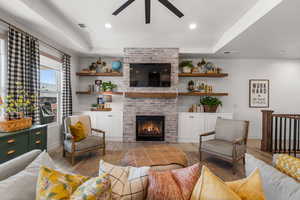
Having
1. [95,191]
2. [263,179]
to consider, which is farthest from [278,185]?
[95,191]

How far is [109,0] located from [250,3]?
2.34 m

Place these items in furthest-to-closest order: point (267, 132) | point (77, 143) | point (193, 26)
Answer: point (267, 132), point (193, 26), point (77, 143)

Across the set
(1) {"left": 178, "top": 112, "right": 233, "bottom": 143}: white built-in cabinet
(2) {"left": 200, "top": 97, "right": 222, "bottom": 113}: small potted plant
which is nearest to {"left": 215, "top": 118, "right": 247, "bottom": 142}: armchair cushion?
(1) {"left": 178, "top": 112, "right": 233, "bottom": 143}: white built-in cabinet

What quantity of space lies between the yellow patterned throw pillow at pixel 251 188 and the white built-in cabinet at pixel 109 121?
3.70 metres

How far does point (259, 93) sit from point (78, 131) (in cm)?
543

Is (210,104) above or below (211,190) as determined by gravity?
above

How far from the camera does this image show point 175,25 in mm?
3264

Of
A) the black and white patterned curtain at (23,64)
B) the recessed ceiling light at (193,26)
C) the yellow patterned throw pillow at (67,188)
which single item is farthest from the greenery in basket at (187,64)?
the yellow patterned throw pillow at (67,188)

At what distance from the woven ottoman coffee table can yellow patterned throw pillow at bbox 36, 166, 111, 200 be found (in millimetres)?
1017

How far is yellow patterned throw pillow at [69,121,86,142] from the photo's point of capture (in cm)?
293

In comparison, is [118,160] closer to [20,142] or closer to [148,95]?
[20,142]

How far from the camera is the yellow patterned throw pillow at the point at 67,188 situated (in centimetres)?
67

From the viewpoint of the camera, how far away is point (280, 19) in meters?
2.39

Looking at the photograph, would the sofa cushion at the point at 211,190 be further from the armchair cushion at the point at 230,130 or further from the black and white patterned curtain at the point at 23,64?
the black and white patterned curtain at the point at 23,64
